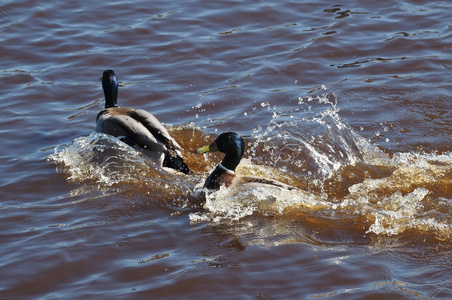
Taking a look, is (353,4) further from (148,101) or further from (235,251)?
(235,251)

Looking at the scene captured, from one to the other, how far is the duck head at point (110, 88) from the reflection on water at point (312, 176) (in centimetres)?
71

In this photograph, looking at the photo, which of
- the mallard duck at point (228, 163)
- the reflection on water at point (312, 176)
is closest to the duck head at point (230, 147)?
the mallard duck at point (228, 163)

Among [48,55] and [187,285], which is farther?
[48,55]

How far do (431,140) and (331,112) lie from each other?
3.42 ft

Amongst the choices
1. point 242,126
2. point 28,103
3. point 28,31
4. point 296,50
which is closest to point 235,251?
point 242,126

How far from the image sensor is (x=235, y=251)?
16.9 ft

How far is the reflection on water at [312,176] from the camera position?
5.62m

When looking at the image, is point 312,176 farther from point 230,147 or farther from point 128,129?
point 128,129

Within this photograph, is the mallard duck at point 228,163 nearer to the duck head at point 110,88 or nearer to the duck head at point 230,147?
the duck head at point 230,147

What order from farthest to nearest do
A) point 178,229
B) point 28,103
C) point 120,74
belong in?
1. point 120,74
2. point 28,103
3. point 178,229

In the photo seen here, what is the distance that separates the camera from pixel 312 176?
6.61m

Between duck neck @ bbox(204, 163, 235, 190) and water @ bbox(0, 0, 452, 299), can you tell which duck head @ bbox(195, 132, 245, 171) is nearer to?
duck neck @ bbox(204, 163, 235, 190)


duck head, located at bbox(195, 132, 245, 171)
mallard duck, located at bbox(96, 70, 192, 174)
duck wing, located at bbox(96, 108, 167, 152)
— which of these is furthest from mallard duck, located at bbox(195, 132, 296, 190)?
duck wing, located at bbox(96, 108, 167, 152)

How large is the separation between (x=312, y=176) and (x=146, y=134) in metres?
1.61
